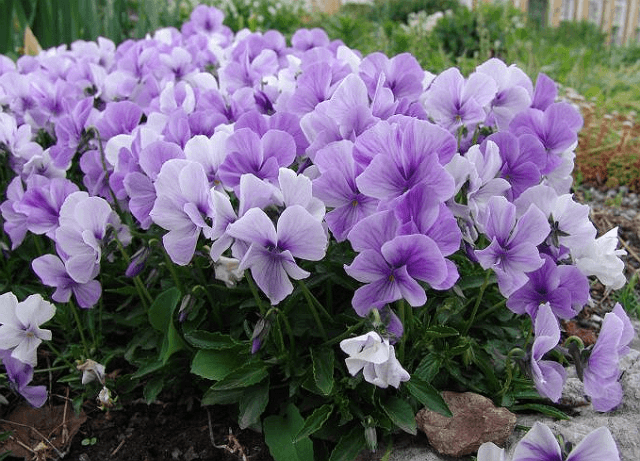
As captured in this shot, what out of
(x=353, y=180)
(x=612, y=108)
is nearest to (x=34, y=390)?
(x=353, y=180)

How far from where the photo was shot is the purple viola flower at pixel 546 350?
143cm

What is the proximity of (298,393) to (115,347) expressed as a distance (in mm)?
732

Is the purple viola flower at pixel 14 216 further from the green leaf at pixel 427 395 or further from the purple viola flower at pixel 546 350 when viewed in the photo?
the purple viola flower at pixel 546 350

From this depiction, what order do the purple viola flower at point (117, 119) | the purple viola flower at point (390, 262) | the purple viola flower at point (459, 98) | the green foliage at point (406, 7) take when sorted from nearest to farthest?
the purple viola flower at point (390, 262) → the purple viola flower at point (459, 98) → the purple viola flower at point (117, 119) → the green foliage at point (406, 7)

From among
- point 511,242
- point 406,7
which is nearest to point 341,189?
point 511,242

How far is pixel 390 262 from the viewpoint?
4.47 ft

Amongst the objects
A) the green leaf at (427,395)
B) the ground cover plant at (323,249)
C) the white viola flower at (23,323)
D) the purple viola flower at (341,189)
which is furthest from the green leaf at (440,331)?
the white viola flower at (23,323)

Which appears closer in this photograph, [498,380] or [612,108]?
[498,380]

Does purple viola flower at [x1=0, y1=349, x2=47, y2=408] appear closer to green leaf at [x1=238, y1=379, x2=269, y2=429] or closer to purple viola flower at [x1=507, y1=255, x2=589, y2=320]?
green leaf at [x1=238, y1=379, x2=269, y2=429]

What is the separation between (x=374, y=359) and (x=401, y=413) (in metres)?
0.35

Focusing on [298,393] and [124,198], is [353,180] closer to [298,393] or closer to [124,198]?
[298,393]

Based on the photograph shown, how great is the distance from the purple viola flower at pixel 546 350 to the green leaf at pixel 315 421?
485 mm

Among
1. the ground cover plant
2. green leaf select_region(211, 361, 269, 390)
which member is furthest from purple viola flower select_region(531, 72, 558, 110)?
green leaf select_region(211, 361, 269, 390)

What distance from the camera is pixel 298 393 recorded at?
6.04ft
